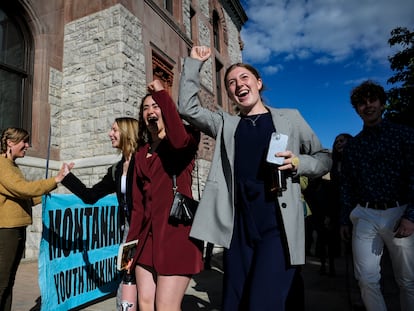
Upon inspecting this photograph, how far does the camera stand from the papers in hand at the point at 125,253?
2.01m

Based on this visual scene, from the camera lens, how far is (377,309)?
247cm

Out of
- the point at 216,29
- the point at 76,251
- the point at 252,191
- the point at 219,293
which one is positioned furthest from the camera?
the point at 216,29

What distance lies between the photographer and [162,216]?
6.46 feet

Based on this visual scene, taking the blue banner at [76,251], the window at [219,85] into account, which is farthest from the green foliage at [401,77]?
the blue banner at [76,251]

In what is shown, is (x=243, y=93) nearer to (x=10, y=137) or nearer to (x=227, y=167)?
(x=227, y=167)

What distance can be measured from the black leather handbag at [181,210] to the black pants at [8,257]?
201 centimetres

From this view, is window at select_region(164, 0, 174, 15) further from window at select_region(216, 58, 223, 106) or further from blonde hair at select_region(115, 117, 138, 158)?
blonde hair at select_region(115, 117, 138, 158)

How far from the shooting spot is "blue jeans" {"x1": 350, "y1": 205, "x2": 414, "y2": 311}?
7.95ft

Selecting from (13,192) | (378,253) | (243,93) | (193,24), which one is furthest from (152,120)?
(193,24)

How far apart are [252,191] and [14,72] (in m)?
8.82

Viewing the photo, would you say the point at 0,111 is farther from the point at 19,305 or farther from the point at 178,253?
the point at 178,253

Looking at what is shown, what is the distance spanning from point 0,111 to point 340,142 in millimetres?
8130

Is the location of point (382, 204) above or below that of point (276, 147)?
below

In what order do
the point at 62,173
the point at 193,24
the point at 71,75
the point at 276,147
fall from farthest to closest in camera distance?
the point at 193,24
the point at 71,75
the point at 62,173
the point at 276,147
